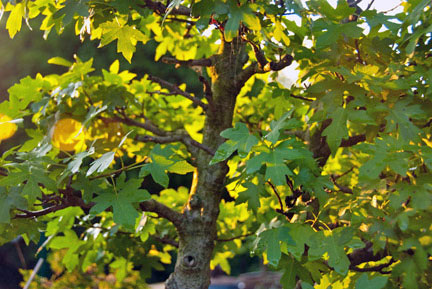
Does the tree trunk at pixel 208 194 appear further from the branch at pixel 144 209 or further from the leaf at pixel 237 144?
the leaf at pixel 237 144

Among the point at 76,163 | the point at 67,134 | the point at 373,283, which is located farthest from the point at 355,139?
the point at 67,134

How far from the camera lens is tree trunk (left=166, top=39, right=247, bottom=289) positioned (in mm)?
2246

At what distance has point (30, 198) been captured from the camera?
169 cm

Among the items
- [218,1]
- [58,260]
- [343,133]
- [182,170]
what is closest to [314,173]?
[343,133]

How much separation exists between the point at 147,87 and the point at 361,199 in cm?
156

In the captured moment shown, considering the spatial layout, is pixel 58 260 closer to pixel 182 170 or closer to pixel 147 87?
pixel 147 87

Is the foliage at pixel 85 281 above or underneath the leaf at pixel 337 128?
underneath

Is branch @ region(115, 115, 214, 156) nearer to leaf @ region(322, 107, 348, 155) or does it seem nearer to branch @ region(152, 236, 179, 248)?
branch @ region(152, 236, 179, 248)

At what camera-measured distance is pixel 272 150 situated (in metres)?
1.52

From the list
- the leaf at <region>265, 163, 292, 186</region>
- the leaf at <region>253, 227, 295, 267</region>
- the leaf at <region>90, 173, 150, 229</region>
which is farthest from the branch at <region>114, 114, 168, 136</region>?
the leaf at <region>265, 163, 292, 186</region>

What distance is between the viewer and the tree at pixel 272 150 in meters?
1.46

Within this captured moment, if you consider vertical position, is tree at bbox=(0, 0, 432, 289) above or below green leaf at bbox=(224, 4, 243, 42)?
below

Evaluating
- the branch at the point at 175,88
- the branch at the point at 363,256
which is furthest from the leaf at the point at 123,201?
the branch at the point at 363,256

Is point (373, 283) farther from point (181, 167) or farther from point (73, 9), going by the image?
point (73, 9)
